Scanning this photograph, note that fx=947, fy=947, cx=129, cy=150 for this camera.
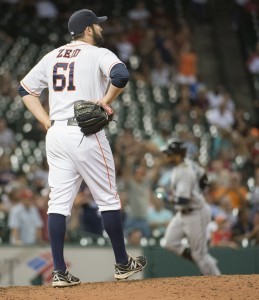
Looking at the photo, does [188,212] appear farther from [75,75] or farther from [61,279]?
[75,75]

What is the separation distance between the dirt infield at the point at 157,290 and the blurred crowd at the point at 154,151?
384 cm

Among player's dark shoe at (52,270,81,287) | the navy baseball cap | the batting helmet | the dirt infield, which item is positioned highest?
the navy baseball cap

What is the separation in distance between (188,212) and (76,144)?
3886mm

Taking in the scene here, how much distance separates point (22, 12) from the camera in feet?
65.9

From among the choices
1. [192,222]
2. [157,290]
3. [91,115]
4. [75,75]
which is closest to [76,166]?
[91,115]

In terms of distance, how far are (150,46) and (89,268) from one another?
8.34 meters

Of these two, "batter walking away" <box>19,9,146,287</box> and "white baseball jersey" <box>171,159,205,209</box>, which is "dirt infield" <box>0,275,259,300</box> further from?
"white baseball jersey" <box>171,159,205,209</box>

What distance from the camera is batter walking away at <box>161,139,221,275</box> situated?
10.4 meters

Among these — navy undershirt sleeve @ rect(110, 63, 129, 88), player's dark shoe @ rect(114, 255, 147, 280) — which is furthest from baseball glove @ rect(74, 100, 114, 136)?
player's dark shoe @ rect(114, 255, 147, 280)

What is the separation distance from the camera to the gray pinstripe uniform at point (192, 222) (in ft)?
34.2

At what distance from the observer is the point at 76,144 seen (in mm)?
6934

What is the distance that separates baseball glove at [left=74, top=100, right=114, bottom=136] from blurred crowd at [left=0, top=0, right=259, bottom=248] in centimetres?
426

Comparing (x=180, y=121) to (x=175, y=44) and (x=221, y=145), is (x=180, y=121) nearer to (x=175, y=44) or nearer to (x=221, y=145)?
(x=221, y=145)

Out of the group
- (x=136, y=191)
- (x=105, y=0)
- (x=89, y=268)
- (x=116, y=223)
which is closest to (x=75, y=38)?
(x=116, y=223)
